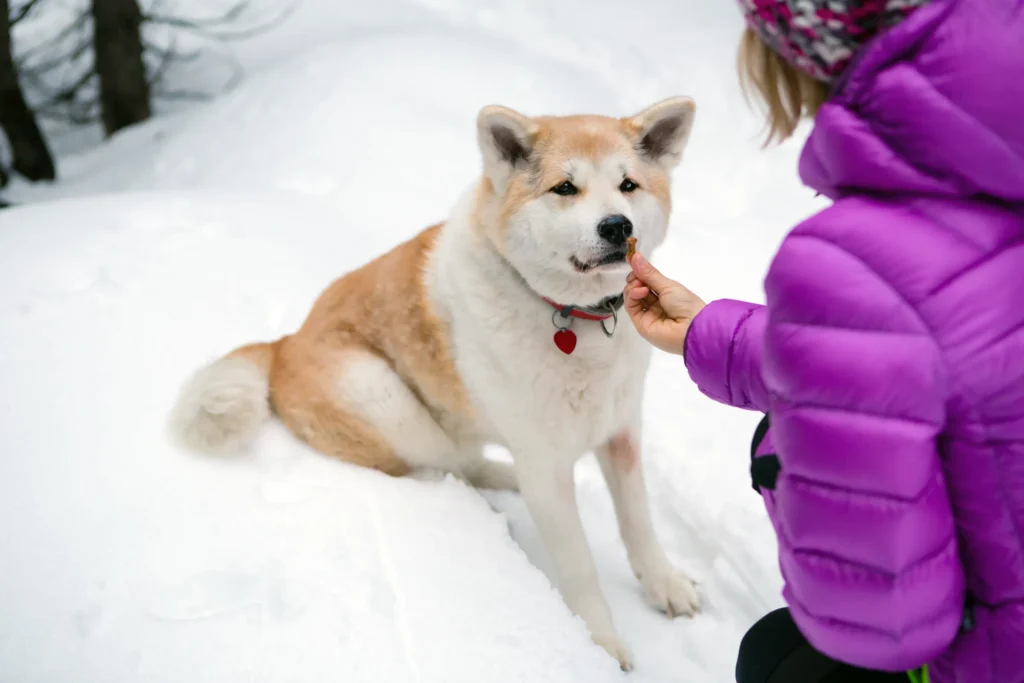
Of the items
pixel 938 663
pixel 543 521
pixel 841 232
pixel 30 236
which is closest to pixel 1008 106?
pixel 841 232

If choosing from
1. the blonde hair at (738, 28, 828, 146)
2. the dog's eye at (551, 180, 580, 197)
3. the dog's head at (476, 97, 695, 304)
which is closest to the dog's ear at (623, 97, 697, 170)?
the dog's head at (476, 97, 695, 304)

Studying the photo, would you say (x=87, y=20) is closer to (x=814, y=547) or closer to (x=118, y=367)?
(x=118, y=367)

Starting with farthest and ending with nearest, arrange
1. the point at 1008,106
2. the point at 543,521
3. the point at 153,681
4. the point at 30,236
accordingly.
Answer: the point at 30,236, the point at 543,521, the point at 153,681, the point at 1008,106

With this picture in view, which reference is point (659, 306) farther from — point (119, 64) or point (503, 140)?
point (119, 64)

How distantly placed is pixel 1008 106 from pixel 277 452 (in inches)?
73.0

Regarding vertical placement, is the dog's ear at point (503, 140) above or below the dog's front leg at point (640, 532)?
above

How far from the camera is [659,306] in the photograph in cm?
144

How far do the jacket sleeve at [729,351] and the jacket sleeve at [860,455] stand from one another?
0.26 m

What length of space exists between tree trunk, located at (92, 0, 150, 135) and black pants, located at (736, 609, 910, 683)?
20.5 feet

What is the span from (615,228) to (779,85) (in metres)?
0.60

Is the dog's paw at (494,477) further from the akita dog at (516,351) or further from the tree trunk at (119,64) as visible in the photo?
the tree trunk at (119,64)

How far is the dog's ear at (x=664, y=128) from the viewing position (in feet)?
6.07

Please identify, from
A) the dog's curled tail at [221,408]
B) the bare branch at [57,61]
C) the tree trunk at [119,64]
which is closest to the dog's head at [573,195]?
the dog's curled tail at [221,408]

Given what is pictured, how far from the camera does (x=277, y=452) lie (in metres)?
2.08
